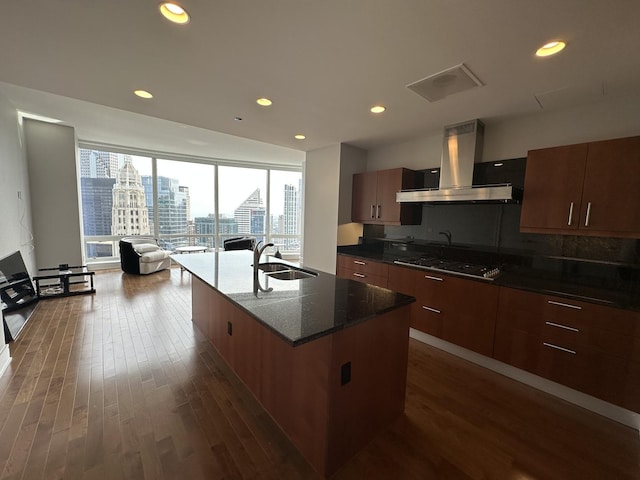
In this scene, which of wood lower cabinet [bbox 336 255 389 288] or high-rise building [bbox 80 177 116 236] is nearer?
wood lower cabinet [bbox 336 255 389 288]

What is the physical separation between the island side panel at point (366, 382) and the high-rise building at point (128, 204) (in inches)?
269

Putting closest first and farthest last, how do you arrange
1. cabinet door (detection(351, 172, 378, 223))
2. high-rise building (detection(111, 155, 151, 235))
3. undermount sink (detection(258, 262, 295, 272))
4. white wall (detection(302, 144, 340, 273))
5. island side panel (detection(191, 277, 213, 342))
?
undermount sink (detection(258, 262, 295, 272)) → island side panel (detection(191, 277, 213, 342)) → cabinet door (detection(351, 172, 378, 223)) → white wall (detection(302, 144, 340, 273)) → high-rise building (detection(111, 155, 151, 235))

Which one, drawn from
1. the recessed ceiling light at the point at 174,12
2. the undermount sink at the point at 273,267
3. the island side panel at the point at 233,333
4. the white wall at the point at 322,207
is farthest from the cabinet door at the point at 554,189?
the recessed ceiling light at the point at 174,12

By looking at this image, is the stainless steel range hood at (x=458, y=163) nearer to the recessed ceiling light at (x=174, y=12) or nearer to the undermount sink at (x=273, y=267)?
the undermount sink at (x=273, y=267)

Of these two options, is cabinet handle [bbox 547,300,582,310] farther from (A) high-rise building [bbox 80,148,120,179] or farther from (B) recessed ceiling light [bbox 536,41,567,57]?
(A) high-rise building [bbox 80,148,120,179]

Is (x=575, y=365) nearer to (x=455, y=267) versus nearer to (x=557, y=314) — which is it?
(x=557, y=314)

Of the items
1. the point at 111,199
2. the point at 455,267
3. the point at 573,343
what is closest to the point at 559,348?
the point at 573,343

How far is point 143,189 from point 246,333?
6.10 meters

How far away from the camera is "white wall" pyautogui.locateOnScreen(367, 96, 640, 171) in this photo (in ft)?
6.91

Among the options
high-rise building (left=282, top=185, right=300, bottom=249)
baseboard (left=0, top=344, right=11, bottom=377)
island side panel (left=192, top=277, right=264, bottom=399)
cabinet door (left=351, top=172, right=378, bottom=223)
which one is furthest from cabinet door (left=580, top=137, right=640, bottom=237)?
high-rise building (left=282, top=185, right=300, bottom=249)

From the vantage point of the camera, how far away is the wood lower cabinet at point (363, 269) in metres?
3.11

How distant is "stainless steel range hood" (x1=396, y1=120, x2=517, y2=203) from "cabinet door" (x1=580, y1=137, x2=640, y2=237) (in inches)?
30.6

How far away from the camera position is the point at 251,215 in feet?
25.6

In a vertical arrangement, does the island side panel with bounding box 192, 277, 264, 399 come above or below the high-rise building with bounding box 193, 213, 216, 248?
below
